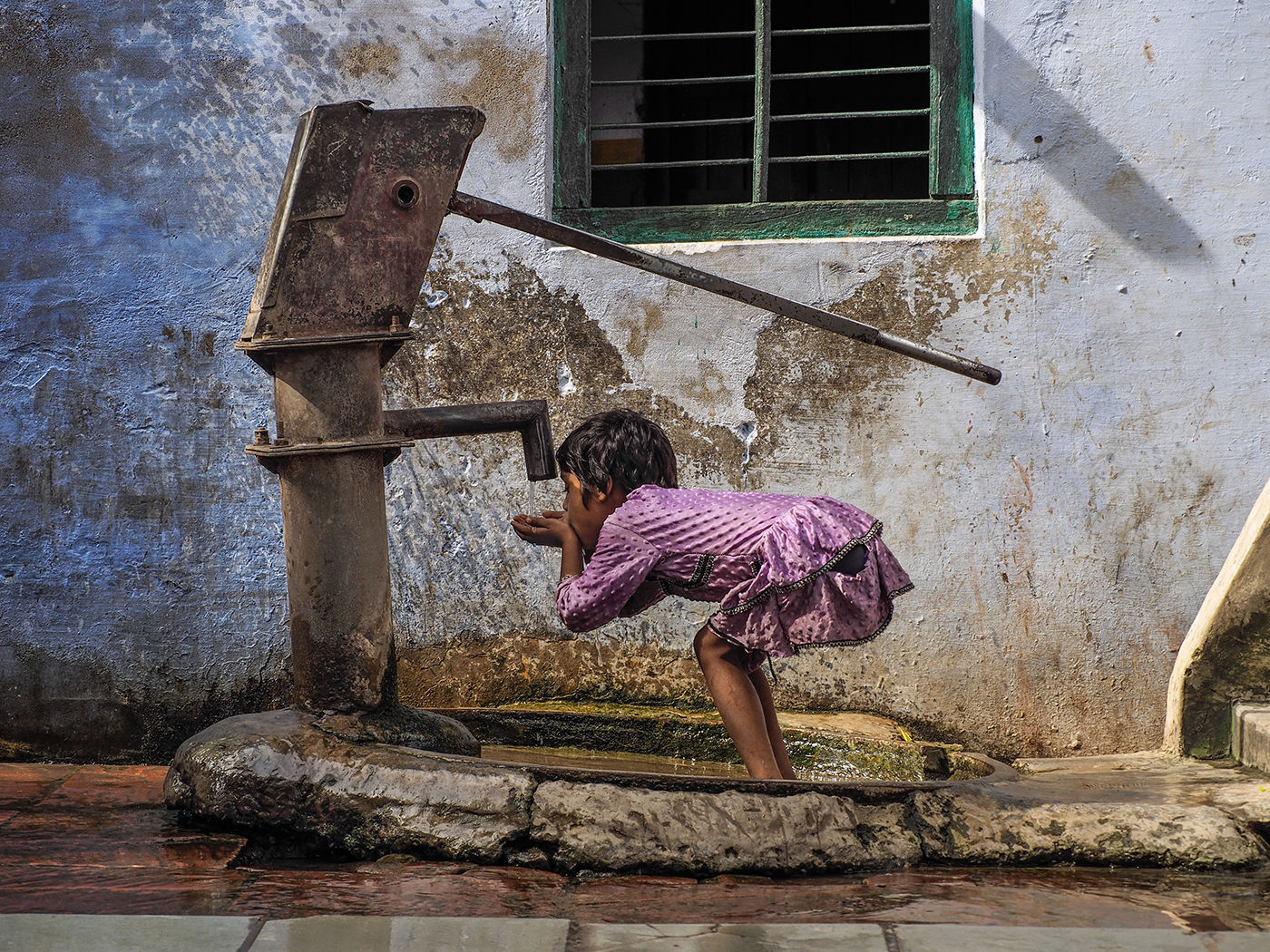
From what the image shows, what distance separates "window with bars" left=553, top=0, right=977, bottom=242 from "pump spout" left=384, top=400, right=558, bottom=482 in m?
1.29

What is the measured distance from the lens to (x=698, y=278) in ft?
8.84

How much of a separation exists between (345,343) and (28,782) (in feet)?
4.74

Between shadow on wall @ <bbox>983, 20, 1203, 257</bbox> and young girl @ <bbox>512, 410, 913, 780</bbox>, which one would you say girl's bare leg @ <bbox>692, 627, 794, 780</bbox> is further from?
shadow on wall @ <bbox>983, 20, 1203, 257</bbox>

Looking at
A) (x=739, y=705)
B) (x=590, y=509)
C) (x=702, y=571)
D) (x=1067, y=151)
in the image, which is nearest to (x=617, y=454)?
(x=590, y=509)

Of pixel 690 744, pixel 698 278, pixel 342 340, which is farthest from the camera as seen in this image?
pixel 690 744

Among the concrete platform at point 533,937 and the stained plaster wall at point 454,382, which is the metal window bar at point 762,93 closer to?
the stained plaster wall at point 454,382

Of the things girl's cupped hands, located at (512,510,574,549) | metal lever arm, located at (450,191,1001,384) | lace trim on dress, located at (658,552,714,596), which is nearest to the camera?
Answer: metal lever arm, located at (450,191,1001,384)

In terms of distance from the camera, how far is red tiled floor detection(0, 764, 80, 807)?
8.87 ft

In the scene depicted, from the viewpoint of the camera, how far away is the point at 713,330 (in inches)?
149

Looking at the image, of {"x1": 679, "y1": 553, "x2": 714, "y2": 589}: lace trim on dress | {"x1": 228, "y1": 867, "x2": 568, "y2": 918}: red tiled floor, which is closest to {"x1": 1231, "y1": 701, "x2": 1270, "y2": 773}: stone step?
{"x1": 679, "y1": 553, "x2": 714, "y2": 589}: lace trim on dress

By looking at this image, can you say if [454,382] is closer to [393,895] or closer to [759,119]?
[759,119]

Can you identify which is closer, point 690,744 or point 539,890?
point 539,890

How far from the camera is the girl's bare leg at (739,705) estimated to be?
2662mm

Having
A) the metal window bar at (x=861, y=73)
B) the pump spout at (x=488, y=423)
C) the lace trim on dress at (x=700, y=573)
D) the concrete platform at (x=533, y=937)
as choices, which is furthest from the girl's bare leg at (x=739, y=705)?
the metal window bar at (x=861, y=73)
